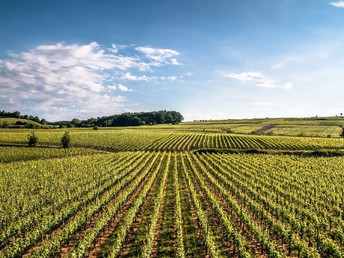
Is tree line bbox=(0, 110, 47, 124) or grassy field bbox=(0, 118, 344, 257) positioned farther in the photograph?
tree line bbox=(0, 110, 47, 124)

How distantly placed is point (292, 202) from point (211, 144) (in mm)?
50179

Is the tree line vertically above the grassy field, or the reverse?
the tree line

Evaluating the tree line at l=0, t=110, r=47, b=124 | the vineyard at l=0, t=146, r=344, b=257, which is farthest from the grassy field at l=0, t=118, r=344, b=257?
the tree line at l=0, t=110, r=47, b=124

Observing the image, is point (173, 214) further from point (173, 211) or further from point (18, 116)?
point (18, 116)

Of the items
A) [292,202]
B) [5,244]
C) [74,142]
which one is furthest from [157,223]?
[74,142]

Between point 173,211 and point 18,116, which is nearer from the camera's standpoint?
point 173,211

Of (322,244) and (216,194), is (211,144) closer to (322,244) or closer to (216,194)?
(216,194)

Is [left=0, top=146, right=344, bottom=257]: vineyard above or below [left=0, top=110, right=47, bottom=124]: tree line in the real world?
below

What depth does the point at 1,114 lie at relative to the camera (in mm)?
176375

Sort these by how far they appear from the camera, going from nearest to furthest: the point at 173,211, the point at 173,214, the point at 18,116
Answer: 1. the point at 173,214
2. the point at 173,211
3. the point at 18,116

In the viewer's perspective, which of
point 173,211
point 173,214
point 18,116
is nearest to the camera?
point 173,214

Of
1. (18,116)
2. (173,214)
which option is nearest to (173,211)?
(173,214)

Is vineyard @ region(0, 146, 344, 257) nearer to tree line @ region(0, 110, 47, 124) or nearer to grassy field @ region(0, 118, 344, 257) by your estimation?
grassy field @ region(0, 118, 344, 257)

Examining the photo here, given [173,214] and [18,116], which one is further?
[18,116]
